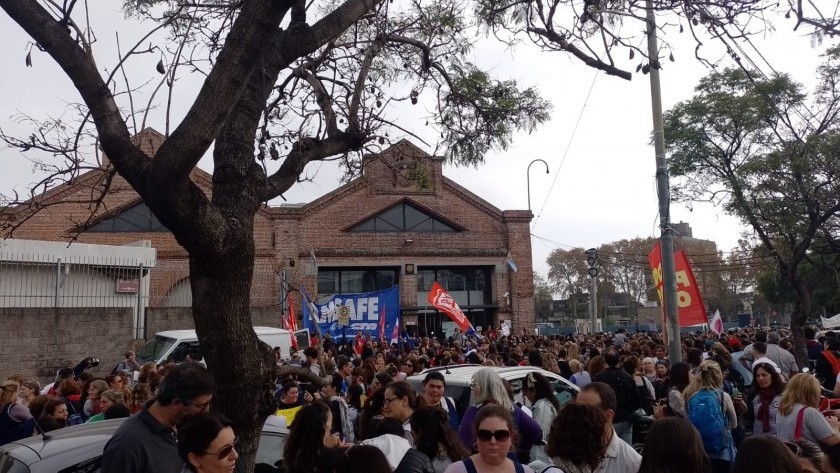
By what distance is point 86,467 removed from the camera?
4.54 m

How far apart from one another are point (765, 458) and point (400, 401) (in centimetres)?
310

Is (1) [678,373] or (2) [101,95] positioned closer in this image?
(2) [101,95]

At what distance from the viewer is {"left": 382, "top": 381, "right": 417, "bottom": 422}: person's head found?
19.3 feet

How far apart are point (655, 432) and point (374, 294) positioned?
683 inches

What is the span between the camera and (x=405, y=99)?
22.3 ft

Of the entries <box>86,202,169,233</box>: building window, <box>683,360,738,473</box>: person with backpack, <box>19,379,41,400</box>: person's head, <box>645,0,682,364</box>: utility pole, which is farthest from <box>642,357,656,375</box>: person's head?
<box>86,202,169,233</box>: building window

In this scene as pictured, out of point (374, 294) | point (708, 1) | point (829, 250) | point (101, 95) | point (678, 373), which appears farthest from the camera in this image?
point (829, 250)

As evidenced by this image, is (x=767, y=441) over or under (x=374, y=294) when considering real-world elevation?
under

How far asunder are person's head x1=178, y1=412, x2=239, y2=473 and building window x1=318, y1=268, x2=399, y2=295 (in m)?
27.6

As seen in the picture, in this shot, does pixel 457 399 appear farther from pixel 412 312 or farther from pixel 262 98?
pixel 412 312

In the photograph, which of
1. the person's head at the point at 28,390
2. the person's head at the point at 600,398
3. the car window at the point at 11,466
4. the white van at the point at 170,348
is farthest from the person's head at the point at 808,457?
the white van at the point at 170,348

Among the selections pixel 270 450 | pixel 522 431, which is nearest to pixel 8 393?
pixel 270 450

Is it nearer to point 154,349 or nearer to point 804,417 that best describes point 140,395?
point 804,417

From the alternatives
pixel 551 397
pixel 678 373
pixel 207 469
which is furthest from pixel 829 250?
pixel 207 469
